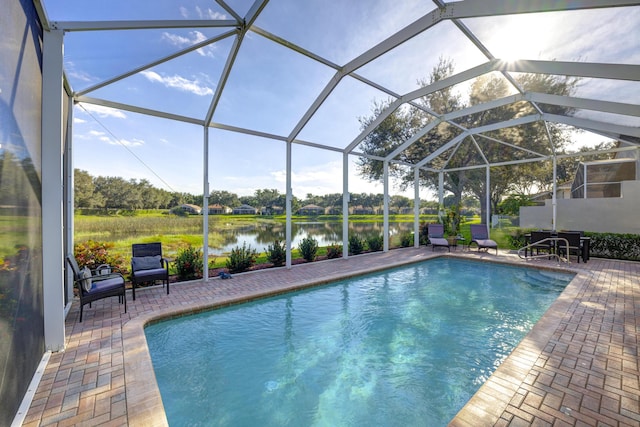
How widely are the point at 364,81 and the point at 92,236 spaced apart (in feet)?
22.2

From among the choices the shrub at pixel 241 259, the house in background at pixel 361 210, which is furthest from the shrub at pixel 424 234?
the shrub at pixel 241 259

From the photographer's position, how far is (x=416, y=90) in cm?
686

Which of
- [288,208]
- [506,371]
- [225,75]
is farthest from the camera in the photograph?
[288,208]

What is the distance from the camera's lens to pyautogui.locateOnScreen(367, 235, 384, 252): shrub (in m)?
11.1

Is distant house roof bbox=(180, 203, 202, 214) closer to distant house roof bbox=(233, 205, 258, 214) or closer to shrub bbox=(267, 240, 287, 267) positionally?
distant house roof bbox=(233, 205, 258, 214)

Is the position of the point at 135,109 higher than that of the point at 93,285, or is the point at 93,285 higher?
the point at 135,109

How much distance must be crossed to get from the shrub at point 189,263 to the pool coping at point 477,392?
177 centimetres

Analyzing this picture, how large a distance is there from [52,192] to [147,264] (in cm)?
267

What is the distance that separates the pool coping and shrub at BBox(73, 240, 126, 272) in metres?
2.15

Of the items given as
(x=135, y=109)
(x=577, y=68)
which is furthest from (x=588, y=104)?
(x=135, y=109)

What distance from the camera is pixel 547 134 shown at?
9.09 metres

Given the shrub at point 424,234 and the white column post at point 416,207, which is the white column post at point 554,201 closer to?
the shrub at point 424,234

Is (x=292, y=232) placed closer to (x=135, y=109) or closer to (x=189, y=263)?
(x=189, y=263)

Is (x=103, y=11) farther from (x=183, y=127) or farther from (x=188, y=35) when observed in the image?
(x=183, y=127)
